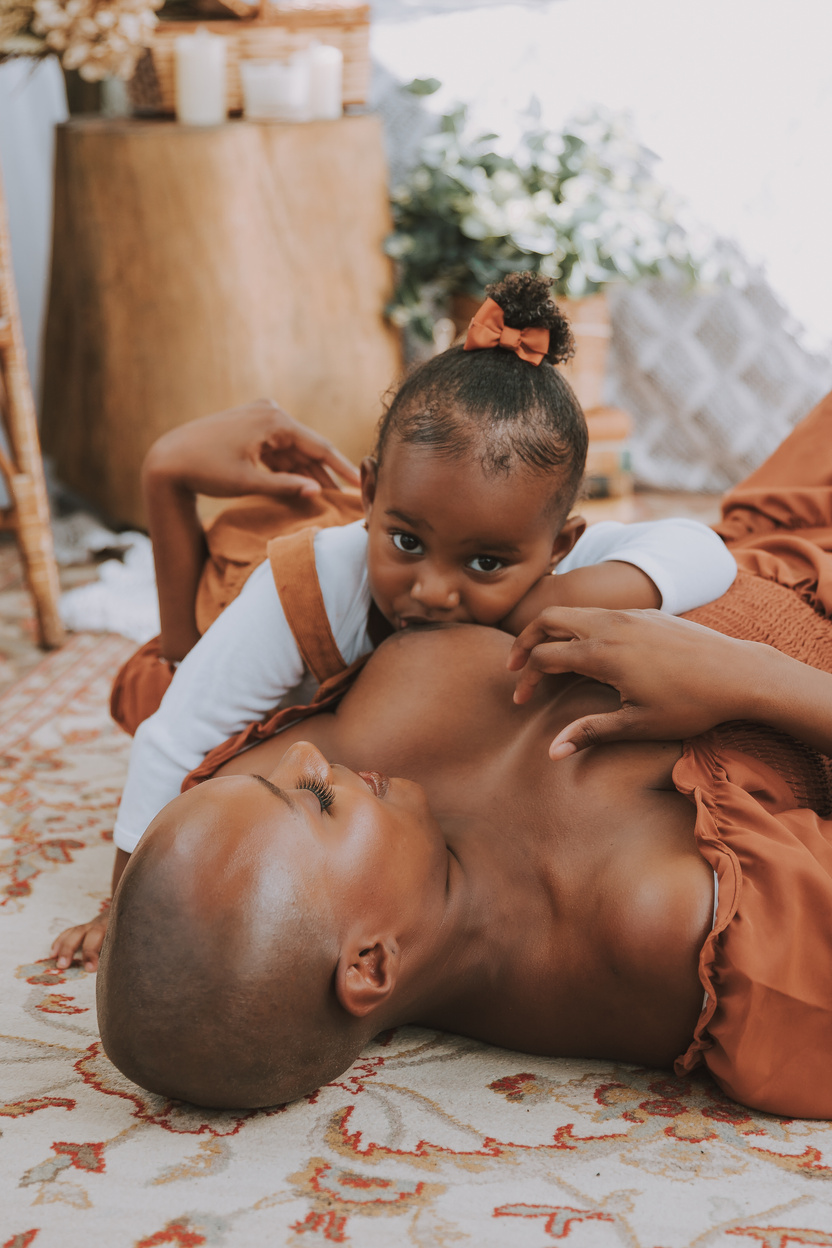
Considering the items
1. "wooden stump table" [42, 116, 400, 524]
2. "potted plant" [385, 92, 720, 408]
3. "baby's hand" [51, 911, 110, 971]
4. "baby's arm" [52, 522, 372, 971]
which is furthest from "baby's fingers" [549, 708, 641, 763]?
"potted plant" [385, 92, 720, 408]

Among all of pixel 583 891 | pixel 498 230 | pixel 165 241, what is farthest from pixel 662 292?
Result: pixel 583 891

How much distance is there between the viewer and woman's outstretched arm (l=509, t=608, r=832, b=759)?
1.00 meters

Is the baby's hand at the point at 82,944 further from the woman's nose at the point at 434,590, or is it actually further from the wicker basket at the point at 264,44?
the wicker basket at the point at 264,44

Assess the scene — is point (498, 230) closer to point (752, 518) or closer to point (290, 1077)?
point (752, 518)

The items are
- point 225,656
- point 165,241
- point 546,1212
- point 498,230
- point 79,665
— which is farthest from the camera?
point 498,230

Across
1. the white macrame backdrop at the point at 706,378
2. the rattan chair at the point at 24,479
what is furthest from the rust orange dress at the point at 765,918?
the white macrame backdrop at the point at 706,378

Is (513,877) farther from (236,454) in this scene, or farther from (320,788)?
(236,454)

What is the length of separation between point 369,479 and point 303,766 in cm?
44

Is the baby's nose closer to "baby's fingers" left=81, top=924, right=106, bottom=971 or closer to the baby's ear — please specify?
the baby's ear

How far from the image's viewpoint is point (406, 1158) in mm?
858

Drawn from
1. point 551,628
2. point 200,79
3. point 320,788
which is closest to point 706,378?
point 200,79

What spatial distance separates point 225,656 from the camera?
1.24 m

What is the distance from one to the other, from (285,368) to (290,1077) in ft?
7.25

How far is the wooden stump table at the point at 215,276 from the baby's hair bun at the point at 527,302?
5.50ft
